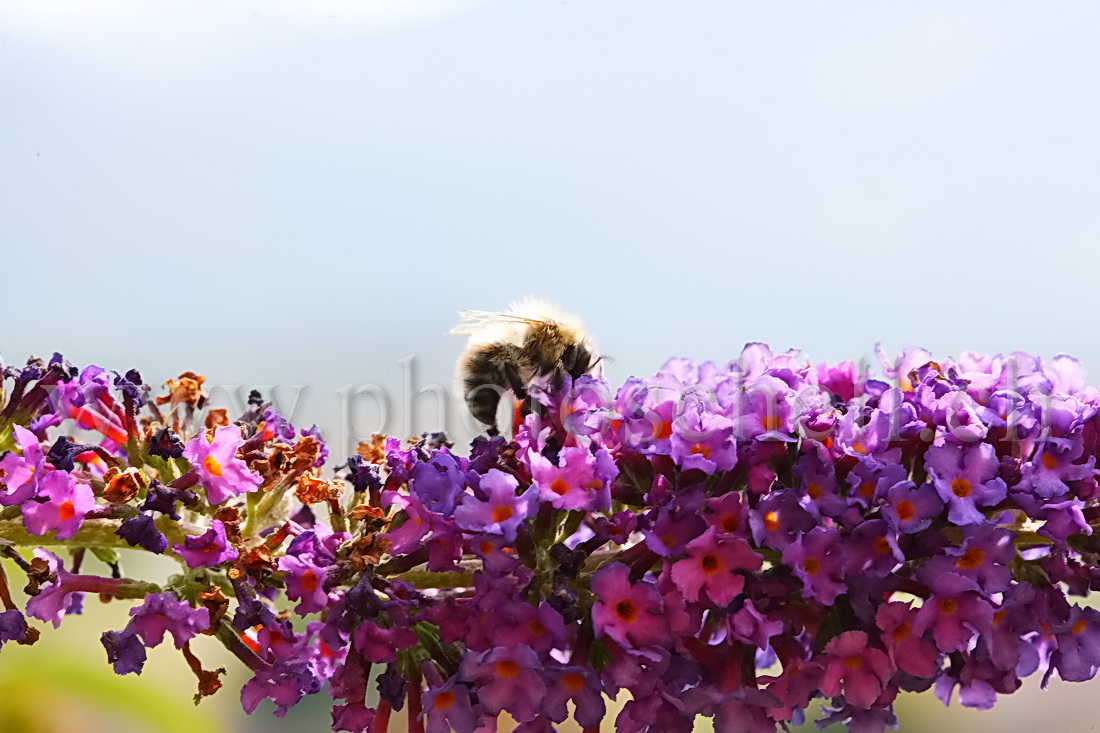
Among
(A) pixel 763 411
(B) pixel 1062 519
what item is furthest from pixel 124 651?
(B) pixel 1062 519

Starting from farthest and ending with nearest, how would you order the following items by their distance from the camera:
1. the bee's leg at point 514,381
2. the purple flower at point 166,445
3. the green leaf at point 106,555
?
the bee's leg at point 514,381 → the green leaf at point 106,555 → the purple flower at point 166,445

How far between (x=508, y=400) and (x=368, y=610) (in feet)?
1.58

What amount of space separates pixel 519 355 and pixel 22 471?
660mm

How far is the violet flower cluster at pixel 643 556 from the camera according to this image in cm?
95

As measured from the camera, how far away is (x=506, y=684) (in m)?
0.97

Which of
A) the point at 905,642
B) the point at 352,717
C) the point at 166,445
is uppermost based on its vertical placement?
the point at 166,445

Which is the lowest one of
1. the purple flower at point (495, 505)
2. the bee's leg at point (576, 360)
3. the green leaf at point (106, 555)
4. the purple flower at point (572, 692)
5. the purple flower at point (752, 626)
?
the purple flower at point (572, 692)

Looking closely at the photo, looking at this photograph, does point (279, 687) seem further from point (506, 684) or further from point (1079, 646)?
point (1079, 646)

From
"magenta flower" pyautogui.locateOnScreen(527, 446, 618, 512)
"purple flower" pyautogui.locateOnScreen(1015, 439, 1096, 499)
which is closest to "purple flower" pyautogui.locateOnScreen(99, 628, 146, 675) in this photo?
"magenta flower" pyautogui.locateOnScreen(527, 446, 618, 512)

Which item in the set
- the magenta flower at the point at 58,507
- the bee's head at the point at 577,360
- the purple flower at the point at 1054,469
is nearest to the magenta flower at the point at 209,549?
the magenta flower at the point at 58,507

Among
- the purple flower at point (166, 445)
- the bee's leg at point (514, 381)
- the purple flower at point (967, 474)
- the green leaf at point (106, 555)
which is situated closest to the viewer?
the purple flower at point (967, 474)

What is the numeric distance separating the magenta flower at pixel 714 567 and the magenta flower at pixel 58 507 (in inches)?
24.4

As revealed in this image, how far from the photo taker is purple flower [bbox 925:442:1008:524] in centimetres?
93

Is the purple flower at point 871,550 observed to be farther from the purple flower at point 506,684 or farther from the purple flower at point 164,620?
the purple flower at point 164,620
